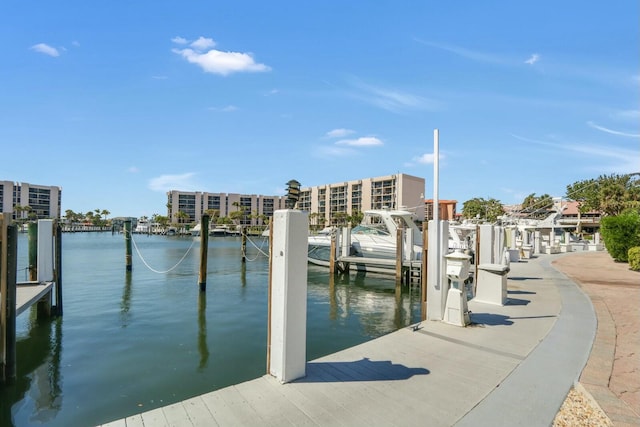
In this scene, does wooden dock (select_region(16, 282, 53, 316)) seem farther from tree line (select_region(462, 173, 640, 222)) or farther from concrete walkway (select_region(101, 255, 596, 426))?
tree line (select_region(462, 173, 640, 222))

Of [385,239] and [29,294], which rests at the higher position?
[385,239]

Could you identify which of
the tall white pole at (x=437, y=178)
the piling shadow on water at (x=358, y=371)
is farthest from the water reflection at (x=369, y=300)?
the piling shadow on water at (x=358, y=371)

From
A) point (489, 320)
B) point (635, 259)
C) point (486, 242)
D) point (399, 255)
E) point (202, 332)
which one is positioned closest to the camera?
point (489, 320)

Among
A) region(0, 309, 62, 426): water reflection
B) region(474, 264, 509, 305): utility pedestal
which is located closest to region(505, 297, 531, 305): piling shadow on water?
region(474, 264, 509, 305): utility pedestal

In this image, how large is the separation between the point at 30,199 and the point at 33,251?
526 ft

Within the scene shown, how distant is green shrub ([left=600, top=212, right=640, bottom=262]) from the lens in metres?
18.7

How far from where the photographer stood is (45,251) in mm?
8875

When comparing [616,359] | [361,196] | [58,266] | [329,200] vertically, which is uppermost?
[361,196]

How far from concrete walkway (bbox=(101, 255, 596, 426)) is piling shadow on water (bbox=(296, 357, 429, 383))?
0.01m

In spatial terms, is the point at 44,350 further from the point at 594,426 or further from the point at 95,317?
the point at 594,426

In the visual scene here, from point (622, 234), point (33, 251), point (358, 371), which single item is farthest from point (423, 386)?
point (622, 234)

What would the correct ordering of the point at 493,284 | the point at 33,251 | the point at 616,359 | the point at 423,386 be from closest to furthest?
the point at 423,386 < the point at 616,359 < the point at 493,284 < the point at 33,251

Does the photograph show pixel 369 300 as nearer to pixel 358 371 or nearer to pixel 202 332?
pixel 202 332

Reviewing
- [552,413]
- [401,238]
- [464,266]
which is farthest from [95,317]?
[401,238]
